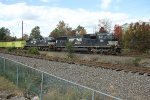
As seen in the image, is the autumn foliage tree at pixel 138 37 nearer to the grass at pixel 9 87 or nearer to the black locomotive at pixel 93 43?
the black locomotive at pixel 93 43

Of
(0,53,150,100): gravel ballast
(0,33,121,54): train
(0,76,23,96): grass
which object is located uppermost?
(0,33,121,54): train

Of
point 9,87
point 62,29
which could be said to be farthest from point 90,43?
point 62,29

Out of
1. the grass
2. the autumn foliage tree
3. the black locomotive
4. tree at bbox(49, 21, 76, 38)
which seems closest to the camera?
the grass

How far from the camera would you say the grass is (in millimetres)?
16688

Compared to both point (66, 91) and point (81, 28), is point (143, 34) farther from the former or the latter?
point (81, 28)

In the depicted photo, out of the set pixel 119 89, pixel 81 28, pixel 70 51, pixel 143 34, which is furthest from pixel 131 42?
pixel 81 28

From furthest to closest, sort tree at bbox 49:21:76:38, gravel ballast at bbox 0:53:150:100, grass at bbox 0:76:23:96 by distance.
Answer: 1. tree at bbox 49:21:76:38
2. grass at bbox 0:76:23:96
3. gravel ballast at bbox 0:53:150:100

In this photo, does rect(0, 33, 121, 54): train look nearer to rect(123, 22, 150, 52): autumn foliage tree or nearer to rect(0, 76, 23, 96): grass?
rect(123, 22, 150, 52): autumn foliage tree

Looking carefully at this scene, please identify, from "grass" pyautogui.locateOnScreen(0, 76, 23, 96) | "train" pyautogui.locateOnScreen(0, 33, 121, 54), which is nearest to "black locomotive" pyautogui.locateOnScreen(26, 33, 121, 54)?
"train" pyautogui.locateOnScreen(0, 33, 121, 54)

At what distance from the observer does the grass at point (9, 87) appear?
1669cm

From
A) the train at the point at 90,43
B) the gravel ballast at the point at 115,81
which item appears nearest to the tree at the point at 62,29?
the train at the point at 90,43

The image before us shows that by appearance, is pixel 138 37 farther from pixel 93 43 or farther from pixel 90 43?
pixel 93 43

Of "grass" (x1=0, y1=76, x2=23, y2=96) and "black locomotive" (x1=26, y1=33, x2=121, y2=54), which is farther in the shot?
"black locomotive" (x1=26, y1=33, x2=121, y2=54)

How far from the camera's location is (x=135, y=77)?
20.1 m
